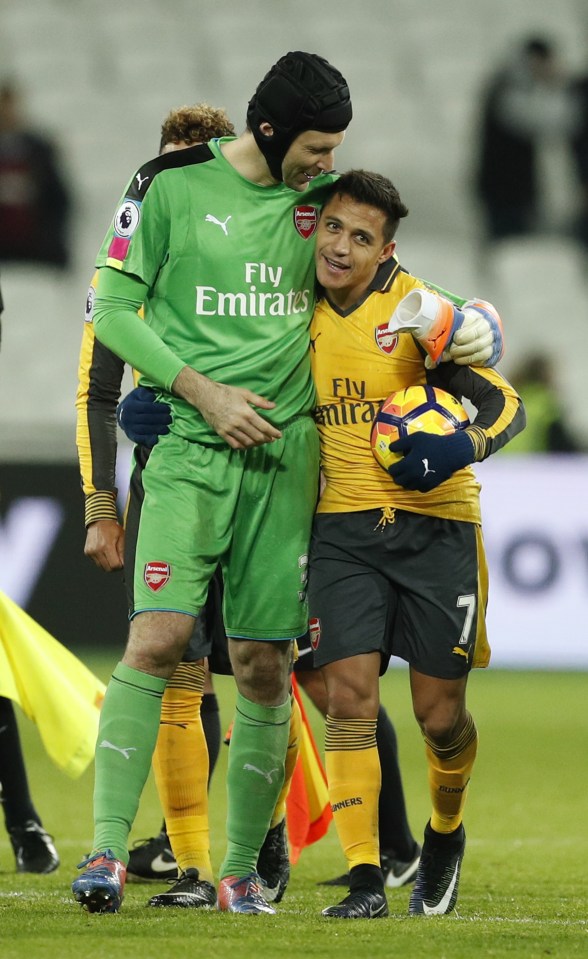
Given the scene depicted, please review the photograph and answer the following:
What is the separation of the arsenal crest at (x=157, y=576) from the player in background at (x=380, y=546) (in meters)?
0.47

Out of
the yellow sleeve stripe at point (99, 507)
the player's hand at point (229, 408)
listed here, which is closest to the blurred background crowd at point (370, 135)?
the yellow sleeve stripe at point (99, 507)

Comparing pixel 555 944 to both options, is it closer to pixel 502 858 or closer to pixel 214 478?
pixel 214 478

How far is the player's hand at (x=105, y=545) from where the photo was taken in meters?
4.50

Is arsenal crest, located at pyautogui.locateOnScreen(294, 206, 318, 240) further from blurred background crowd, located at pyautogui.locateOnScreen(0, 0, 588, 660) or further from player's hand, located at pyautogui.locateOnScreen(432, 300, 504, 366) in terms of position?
blurred background crowd, located at pyautogui.locateOnScreen(0, 0, 588, 660)

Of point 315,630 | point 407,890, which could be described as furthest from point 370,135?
point 315,630

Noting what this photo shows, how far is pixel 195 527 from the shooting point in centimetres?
407

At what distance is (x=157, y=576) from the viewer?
13.2 feet

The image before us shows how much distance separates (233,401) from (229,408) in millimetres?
22

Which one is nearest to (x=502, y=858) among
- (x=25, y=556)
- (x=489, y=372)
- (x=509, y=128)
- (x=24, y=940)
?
(x=489, y=372)

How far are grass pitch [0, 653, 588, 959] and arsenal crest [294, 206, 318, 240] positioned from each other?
68.7 inches

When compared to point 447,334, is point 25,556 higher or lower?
lower

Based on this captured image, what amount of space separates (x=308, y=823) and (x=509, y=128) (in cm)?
1054

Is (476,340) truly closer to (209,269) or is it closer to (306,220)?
(306,220)

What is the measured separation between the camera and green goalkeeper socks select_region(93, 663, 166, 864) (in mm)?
3922
